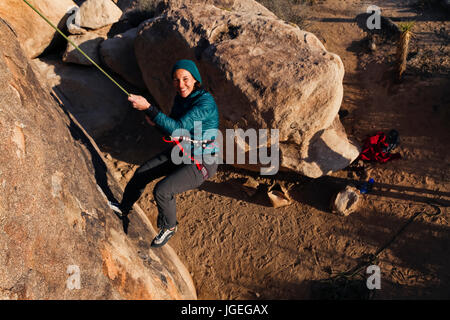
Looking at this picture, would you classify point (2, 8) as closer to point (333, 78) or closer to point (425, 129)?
point (333, 78)

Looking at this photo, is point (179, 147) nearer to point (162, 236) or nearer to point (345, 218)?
point (162, 236)

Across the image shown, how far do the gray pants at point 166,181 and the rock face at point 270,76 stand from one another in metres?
1.61

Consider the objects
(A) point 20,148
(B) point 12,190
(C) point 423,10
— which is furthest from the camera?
(C) point 423,10

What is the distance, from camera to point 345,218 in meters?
4.96

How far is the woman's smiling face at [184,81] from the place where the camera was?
292cm

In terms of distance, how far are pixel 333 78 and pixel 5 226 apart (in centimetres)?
→ 421

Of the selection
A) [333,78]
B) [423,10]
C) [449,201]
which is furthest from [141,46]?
[423,10]

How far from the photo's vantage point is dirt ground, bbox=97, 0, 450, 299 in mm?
4273

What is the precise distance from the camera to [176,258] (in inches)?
175

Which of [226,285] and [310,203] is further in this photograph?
[310,203]

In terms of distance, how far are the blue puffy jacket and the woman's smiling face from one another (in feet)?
0.17
